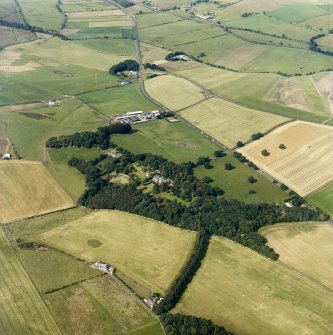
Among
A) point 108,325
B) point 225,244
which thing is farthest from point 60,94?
point 108,325

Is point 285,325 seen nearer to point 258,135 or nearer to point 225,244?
point 225,244

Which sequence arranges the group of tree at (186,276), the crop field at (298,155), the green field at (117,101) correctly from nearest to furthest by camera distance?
the group of tree at (186,276) < the crop field at (298,155) < the green field at (117,101)

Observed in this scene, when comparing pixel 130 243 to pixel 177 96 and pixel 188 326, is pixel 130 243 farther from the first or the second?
pixel 177 96

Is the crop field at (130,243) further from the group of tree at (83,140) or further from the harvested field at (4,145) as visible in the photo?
the harvested field at (4,145)

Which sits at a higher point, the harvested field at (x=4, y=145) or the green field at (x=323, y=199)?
the harvested field at (x=4, y=145)

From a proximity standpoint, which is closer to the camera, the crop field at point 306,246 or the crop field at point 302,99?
the crop field at point 306,246

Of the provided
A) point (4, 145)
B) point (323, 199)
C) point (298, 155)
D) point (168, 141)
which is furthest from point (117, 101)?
point (323, 199)

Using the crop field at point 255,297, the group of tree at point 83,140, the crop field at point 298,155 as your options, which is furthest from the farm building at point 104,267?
the group of tree at point 83,140
